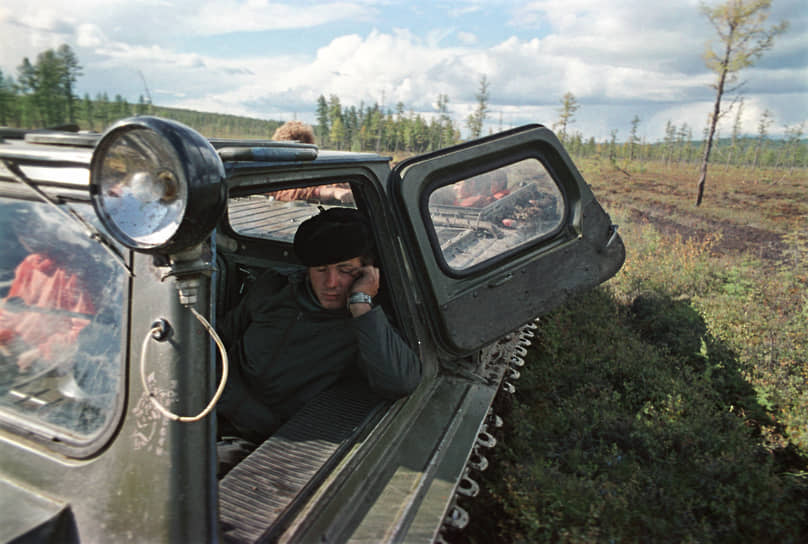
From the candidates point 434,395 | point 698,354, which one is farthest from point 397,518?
point 698,354

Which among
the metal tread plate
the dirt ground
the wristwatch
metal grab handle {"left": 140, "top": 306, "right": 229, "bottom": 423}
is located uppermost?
metal grab handle {"left": 140, "top": 306, "right": 229, "bottom": 423}

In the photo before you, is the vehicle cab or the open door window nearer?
the vehicle cab

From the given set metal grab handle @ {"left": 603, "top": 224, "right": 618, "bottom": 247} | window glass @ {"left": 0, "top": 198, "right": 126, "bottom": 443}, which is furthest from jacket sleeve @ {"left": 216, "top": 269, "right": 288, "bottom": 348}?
metal grab handle @ {"left": 603, "top": 224, "right": 618, "bottom": 247}

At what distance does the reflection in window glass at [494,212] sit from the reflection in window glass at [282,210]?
702 millimetres

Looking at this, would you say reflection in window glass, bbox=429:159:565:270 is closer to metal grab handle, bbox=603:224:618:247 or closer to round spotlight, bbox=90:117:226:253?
metal grab handle, bbox=603:224:618:247

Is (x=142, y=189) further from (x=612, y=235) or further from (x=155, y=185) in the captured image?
(x=612, y=235)

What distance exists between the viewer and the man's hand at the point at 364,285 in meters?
2.21

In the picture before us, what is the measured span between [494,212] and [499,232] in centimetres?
12

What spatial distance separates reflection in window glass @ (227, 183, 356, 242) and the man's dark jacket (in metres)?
0.99

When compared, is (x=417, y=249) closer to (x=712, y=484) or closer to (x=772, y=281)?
(x=712, y=484)

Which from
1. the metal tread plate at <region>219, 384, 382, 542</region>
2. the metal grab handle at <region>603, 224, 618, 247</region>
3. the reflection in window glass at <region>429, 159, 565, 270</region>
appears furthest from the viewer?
the metal grab handle at <region>603, 224, 618, 247</region>

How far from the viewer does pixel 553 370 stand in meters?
4.46

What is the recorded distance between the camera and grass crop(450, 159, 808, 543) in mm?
2510

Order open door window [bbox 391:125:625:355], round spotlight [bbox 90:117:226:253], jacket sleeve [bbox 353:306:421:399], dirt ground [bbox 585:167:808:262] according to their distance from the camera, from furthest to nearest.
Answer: dirt ground [bbox 585:167:808:262] → open door window [bbox 391:125:625:355] → jacket sleeve [bbox 353:306:421:399] → round spotlight [bbox 90:117:226:253]
